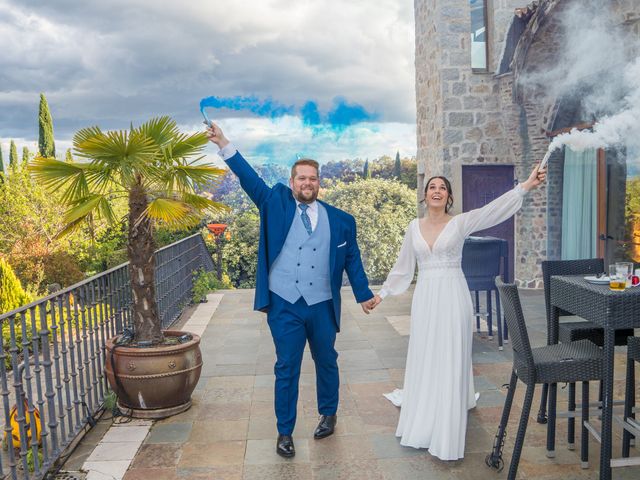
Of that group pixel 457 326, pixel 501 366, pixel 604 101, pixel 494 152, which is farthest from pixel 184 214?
pixel 494 152

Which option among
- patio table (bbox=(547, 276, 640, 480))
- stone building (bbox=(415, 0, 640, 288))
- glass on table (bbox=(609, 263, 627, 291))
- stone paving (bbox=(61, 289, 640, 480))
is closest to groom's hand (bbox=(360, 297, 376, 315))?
stone paving (bbox=(61, 289, 640, 480))

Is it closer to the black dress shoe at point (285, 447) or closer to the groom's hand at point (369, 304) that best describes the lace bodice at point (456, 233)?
the groom's hand at point (369, 304)

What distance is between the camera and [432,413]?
3.55m

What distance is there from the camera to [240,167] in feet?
11.6

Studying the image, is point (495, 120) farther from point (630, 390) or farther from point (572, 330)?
point (630, 390)

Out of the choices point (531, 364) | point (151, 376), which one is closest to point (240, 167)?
point (151, 376)

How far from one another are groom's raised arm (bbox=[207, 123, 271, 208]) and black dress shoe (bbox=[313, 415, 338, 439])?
1.45 meters

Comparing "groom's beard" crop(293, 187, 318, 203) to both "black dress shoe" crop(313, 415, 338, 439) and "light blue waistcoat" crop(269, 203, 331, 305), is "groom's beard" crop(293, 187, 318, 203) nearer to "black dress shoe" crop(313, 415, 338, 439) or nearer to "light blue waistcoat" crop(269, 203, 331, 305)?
"light blue waistcoat" crop(269, 203, 331, 305)

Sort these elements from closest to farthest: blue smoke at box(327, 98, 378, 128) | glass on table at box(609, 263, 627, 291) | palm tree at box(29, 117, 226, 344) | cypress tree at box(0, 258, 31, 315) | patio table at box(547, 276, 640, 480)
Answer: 1. patio table at box(547, 276, 640, 480)
2. glass on table at box(609, 263, 627, 291)
3. palm tree at box(29, 117, 226, 344)
4. cypress tree at box(0, 258, 31, 315)
5. blue smoke at box(327, 98, 378, 128)

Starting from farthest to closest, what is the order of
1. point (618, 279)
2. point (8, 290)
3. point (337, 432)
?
point (8, 290)
point (337, 432)
point (618, 279)

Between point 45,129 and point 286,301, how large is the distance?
25.5 meters

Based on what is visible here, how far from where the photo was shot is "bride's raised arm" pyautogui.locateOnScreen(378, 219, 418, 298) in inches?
155

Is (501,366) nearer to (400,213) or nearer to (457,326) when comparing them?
(457,326)

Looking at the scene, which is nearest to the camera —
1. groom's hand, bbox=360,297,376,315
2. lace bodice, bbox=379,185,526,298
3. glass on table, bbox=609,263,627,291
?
glass on table, bbox=609,263,627,291
